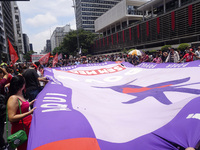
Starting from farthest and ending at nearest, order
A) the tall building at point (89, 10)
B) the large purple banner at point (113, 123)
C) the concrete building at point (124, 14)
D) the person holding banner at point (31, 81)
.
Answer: the tall building at point (89, 10)
the concrete building at point (124, 14)
the person holding banner at point (31, 81)
the large purple banner at point (113, 123)

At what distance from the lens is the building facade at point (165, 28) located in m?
25.1

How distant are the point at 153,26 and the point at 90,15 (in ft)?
215

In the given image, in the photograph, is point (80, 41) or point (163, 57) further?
point (80, 41)

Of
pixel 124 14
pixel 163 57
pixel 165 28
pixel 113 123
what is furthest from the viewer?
pixel 124 14

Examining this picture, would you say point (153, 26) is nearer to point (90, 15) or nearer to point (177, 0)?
point (177, 0)

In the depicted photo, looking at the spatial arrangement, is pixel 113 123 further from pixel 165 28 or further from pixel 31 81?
pixel 165 28

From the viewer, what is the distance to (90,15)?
91.9 meters

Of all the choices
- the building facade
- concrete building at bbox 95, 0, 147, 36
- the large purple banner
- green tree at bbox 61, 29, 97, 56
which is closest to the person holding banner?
the large purple banner

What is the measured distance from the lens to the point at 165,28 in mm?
30719

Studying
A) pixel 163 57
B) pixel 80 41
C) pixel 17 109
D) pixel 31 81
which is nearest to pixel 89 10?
pixel 80 41

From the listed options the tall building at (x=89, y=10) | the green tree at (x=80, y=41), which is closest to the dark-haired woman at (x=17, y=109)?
the green tree at (x=80, y=41)

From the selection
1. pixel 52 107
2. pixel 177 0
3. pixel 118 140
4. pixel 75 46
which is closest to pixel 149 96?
pixel 118 140

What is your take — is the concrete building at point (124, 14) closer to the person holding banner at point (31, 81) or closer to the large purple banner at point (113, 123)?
the person holding banner at point (31, 81)

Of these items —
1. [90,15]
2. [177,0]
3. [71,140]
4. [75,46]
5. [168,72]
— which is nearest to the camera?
[71,140]
